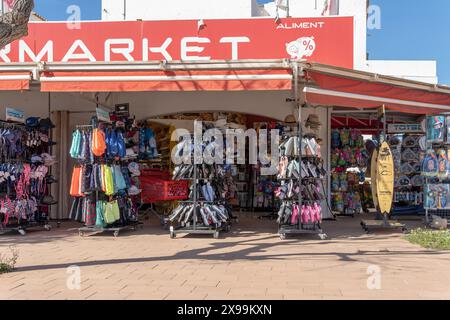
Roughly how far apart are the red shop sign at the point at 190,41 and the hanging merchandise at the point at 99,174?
157 inches

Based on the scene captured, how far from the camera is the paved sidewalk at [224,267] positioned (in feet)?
16.3

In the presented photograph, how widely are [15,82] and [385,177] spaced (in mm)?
6780

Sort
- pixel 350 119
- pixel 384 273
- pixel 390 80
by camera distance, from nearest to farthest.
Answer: pixel 384 273, pixel 390 80, pixel 350 119

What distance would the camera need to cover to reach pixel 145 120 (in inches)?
459

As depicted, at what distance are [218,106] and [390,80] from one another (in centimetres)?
423

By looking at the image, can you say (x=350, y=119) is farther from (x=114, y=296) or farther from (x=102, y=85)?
(x=114, y=296)

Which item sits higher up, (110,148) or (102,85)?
(102,85)

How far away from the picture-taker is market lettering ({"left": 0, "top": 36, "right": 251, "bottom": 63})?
12.5 meters

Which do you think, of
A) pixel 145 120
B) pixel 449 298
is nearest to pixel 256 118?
pixel 145 120

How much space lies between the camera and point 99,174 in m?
8.81

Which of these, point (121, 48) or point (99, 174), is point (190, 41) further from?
point (99, 174)

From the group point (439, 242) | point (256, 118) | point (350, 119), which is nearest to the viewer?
point (439, 242)

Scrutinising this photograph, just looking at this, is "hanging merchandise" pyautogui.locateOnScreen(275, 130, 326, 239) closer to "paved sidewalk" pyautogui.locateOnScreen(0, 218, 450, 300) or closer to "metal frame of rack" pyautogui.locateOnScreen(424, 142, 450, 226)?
"paved sidewalk" pyautogui.locateOnScreen(0, 218, 450, 300)

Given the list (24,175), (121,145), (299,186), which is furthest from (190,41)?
(299,186)
